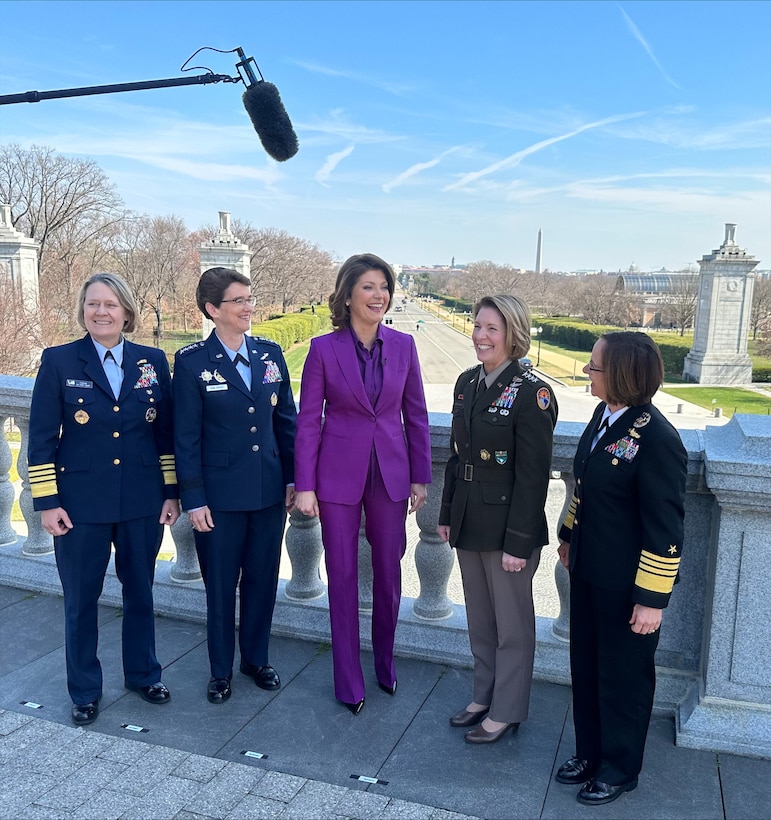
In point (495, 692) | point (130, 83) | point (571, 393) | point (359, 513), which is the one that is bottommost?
point (571, 393)

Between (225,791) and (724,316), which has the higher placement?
(724,316)

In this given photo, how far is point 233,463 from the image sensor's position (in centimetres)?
320

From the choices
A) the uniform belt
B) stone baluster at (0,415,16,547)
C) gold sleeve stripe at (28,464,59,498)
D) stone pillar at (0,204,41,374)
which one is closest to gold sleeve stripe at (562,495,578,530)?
the uniform belt

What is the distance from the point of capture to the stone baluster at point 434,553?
353 centimetres

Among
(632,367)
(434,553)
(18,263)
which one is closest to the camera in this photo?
(632,367)

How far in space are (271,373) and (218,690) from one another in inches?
56.0

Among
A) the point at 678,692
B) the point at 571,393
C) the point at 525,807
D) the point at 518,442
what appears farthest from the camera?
the point at 571,393

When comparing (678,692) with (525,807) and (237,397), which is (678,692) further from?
(237,397)

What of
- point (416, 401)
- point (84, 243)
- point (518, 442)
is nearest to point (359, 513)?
point (416, 401)

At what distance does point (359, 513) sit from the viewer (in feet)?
10.6

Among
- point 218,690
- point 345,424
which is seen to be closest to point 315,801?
point 218,690

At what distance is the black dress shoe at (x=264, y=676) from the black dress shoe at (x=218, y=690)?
0.47 ft

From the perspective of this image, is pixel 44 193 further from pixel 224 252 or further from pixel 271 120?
pixel 271 120

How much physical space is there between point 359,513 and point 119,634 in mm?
1624
